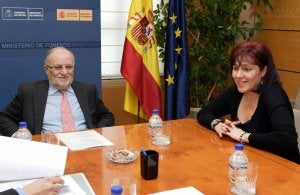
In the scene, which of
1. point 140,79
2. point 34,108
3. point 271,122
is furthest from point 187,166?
point 140,79

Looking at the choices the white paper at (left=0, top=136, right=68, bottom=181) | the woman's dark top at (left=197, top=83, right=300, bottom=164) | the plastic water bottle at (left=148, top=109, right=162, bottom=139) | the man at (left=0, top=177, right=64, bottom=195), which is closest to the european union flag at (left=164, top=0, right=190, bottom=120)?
the woman's dark top at (left=197, top=83, right=300, bottom=164)

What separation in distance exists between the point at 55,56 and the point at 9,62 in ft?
2.37

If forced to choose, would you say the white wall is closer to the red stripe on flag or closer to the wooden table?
the red stripe on flag

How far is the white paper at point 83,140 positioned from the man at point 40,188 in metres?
0.59

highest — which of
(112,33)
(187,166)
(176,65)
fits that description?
(112,33)

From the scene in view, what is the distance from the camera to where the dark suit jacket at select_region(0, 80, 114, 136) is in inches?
102

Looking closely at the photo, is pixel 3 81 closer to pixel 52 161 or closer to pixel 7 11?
pixel 7 11

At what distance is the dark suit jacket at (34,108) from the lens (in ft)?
8.46

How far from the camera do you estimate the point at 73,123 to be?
2.67 meters

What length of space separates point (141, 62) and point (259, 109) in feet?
5.91

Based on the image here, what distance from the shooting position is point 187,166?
1710 mm

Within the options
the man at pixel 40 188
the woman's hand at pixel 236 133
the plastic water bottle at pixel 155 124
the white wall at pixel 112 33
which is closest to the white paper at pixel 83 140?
the plastic water bottle at pixel 155 124

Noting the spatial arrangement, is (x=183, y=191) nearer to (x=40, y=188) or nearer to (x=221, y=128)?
(x=40, y=188)

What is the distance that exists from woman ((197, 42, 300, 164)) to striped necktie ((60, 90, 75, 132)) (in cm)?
94
